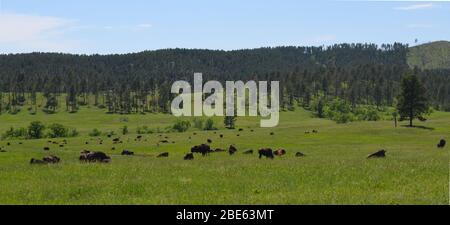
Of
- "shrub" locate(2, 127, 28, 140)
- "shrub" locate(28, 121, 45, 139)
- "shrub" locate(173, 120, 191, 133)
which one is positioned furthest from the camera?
"shrub" locate(173, 120, 191, 133)

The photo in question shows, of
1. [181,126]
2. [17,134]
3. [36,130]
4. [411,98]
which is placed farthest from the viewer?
[181,126]

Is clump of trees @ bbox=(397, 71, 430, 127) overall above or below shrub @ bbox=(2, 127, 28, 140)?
above

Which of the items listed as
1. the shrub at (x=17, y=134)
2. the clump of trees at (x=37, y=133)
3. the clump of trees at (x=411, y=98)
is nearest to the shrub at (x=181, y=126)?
the clump of trees at (x=37, y=133)

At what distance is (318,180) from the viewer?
22500 millimetres

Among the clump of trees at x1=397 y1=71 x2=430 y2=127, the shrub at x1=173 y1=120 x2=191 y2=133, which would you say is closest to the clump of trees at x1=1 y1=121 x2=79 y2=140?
the shrub at x1=173 y1=120 x2=191 y2=133

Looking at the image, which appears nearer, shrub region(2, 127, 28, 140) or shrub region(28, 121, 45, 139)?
shrub region(28, 121, 45, 139)

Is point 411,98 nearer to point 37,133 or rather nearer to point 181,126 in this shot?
point 181,126

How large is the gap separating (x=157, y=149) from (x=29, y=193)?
50326mm

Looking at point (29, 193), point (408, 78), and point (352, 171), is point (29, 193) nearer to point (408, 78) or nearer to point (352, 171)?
point (352, 171)

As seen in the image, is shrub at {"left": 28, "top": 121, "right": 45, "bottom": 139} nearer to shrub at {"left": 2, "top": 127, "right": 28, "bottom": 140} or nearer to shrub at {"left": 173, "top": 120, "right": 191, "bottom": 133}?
shrub at {"left": 2, "top": 127, "right": 28, "bottom": 140}

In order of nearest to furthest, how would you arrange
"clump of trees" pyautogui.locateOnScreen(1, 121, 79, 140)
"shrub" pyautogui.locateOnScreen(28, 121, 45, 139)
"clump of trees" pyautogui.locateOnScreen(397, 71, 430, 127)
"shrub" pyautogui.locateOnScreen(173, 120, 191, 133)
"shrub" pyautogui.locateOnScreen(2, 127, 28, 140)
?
"clump of trees" pyautogui.locateOnScreen(397, 71, 430, 127)
"clump of trees" pyautogui.locateOnScreen(1, 121, 79, 140)
"shrub" pyautogui.locateOnScreen(28, 121, 45, 139)
"shrub" pyautogui.locateOnScreen(2, 127, 28, 140)
"shrub" pyautogui.locateOnScreen(173, 120, 191, 133)

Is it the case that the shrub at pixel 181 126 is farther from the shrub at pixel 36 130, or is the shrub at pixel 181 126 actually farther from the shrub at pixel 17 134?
the shrub at pixel 17 134

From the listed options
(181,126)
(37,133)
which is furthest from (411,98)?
(37,133)
